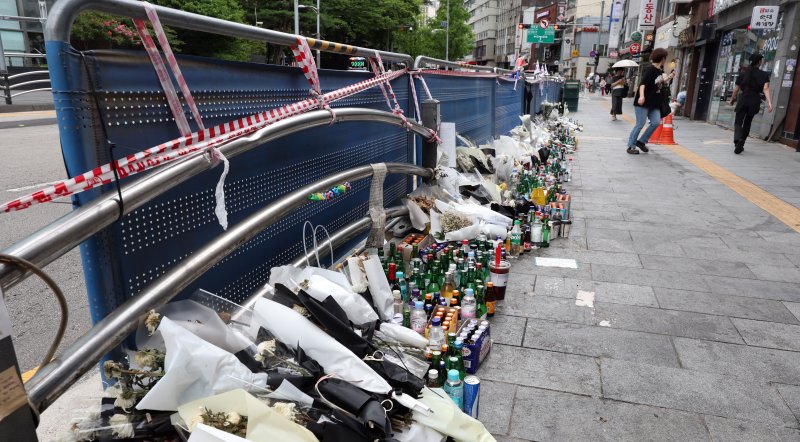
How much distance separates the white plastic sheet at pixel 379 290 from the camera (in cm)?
360

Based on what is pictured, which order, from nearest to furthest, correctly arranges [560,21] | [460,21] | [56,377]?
[56,377]
[460,21]
[560,21]

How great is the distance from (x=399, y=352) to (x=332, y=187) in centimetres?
160

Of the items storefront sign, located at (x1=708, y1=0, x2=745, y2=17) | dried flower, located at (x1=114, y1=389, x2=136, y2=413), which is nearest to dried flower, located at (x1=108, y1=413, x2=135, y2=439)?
dried flower, located at (x1=114, y1=389, x2=136, y2=413)

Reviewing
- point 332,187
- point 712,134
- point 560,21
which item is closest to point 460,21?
point 560,21

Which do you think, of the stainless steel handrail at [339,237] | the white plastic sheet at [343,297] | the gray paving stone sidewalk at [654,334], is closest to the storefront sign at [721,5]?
the gray paving stone sidewalk at [654,334]

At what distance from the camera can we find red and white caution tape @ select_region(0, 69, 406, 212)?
6.29 feet

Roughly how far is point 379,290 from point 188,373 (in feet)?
5.53

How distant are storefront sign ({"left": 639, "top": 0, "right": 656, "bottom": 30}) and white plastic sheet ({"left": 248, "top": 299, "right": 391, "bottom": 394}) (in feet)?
123

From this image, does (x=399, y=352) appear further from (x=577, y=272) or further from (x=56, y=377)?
(x=577, y=272)

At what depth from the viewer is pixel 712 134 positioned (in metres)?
16.7

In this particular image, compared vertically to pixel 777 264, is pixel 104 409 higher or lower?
higher

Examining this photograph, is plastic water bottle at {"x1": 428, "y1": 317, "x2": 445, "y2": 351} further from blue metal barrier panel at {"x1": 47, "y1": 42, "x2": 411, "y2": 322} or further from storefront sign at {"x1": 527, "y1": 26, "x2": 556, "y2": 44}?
storefront sign at {"x1": 527, "y1": 26, "x2": 556, "y2": 44}

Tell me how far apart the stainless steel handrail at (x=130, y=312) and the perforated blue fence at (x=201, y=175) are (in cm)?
16

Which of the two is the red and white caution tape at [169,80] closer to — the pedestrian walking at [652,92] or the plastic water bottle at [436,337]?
the plastic water bottle at [436,337]
